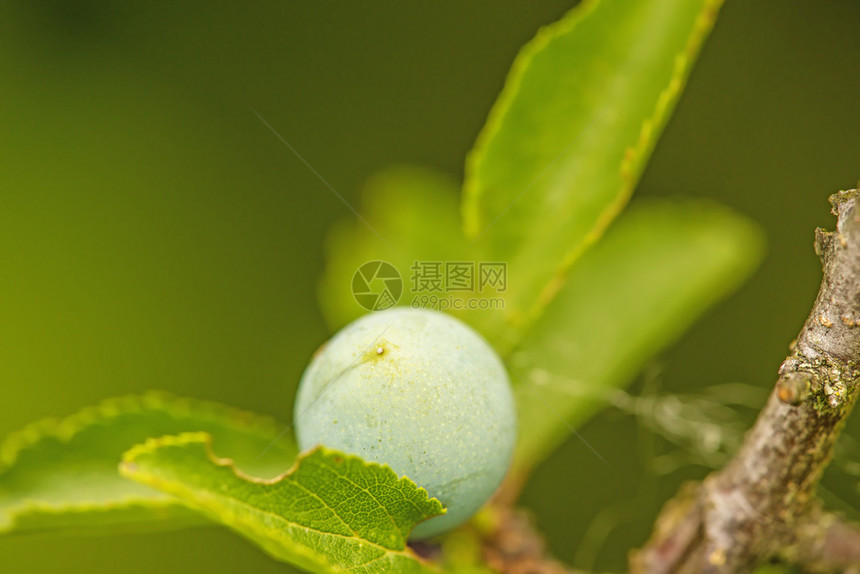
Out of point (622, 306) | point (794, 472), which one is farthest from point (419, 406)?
point (622, 306)

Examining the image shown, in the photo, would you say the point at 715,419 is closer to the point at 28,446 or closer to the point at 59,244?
the point at 28,446

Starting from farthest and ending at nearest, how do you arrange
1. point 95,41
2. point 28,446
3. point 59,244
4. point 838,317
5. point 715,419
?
point 95,41 < point 59,244 < point 715,419 < point 28,446 < point 838,317

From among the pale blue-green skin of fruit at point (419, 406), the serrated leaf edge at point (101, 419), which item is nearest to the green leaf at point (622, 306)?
the pale blue-green skin of fruit at point (419, 406)

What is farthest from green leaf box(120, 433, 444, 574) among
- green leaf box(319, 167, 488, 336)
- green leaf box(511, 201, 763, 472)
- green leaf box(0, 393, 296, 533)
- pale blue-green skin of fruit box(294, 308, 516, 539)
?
green leaf box(319, 167, 488, 336)

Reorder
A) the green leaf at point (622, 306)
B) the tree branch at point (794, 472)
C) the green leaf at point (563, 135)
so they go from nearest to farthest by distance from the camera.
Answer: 1. the tree branch at point (794, 472)
2. the green leaf at point (563, 135)
3. the green leaf at point (622, 306)

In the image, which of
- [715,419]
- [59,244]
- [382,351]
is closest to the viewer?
[382,351]

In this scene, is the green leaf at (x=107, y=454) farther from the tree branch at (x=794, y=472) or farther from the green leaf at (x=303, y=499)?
the tree branch at (x=794, y=472)

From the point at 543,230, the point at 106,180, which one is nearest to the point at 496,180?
the point at 543,230
